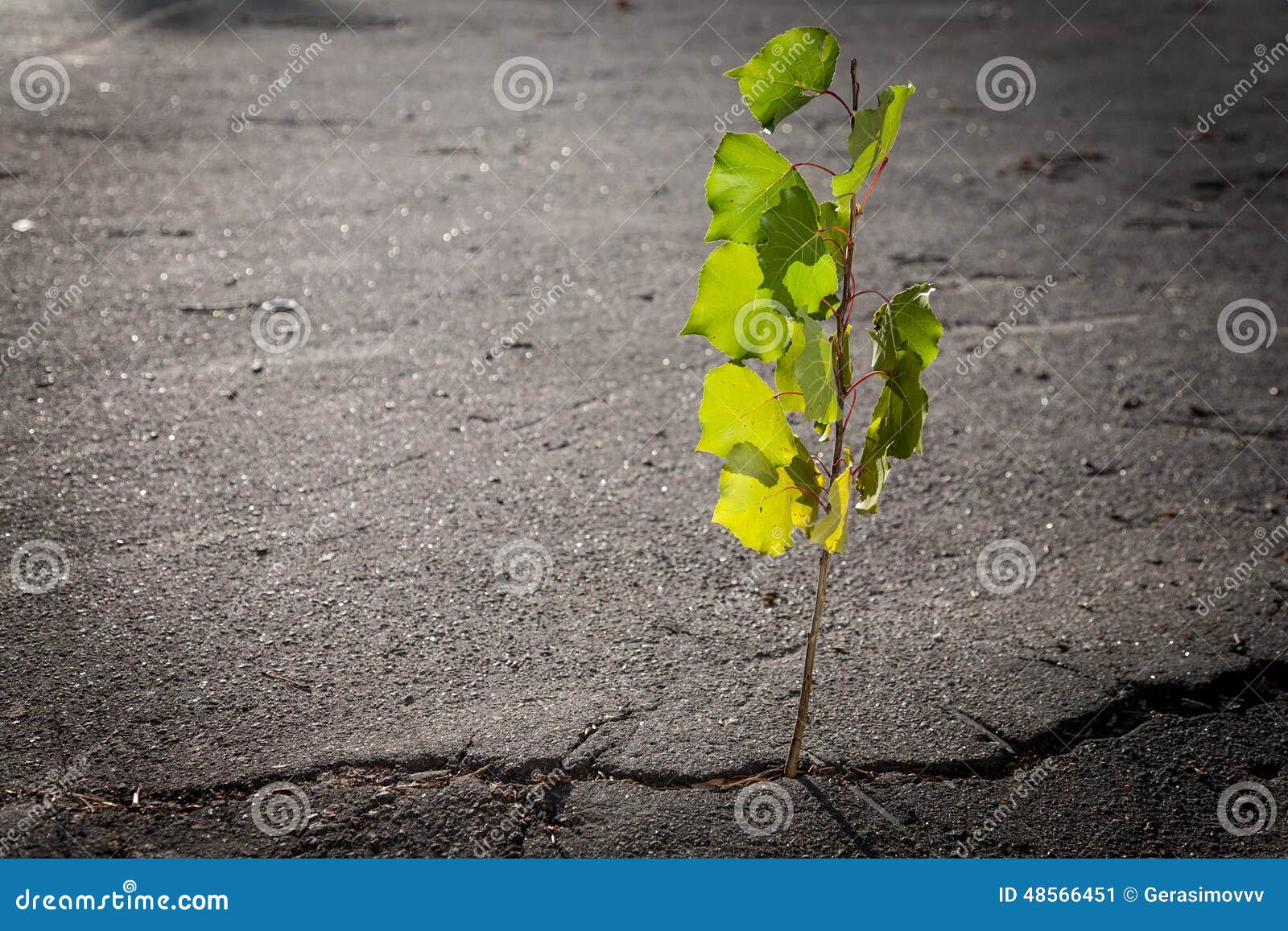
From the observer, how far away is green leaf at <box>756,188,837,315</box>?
7.48 ft

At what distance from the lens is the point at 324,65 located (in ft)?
33.9

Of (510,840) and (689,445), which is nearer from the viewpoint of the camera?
(510,840)

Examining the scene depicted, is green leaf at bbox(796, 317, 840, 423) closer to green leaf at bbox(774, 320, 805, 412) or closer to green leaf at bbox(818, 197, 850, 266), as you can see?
green leaf at bbox(774, 320, 805, 412)

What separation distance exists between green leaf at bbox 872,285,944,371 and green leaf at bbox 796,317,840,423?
14cm

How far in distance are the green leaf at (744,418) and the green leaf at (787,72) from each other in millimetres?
564

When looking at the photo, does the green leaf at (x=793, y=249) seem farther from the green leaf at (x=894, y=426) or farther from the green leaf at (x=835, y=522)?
the green leaf at (x=835, y=522)

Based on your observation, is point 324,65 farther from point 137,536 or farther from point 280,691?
point 280,691

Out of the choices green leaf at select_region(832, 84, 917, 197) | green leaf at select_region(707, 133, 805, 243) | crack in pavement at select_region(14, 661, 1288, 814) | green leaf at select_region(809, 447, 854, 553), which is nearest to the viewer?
green leaf at select_region(832, 84, 917, 197)

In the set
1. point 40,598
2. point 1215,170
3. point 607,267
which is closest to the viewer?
point 40,598

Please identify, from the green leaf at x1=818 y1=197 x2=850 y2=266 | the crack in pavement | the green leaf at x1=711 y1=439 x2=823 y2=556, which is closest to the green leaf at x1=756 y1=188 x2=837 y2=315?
the green leaf at x1=818 y1=197 x2=850 y2=266

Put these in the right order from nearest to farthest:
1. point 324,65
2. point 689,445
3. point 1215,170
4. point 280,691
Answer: point 280,691, point 689,445, point 1215,170, point 324,65

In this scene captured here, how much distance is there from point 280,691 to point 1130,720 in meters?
2.51

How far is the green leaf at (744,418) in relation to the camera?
2.45 m

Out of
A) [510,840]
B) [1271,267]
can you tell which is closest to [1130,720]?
[510,840]
